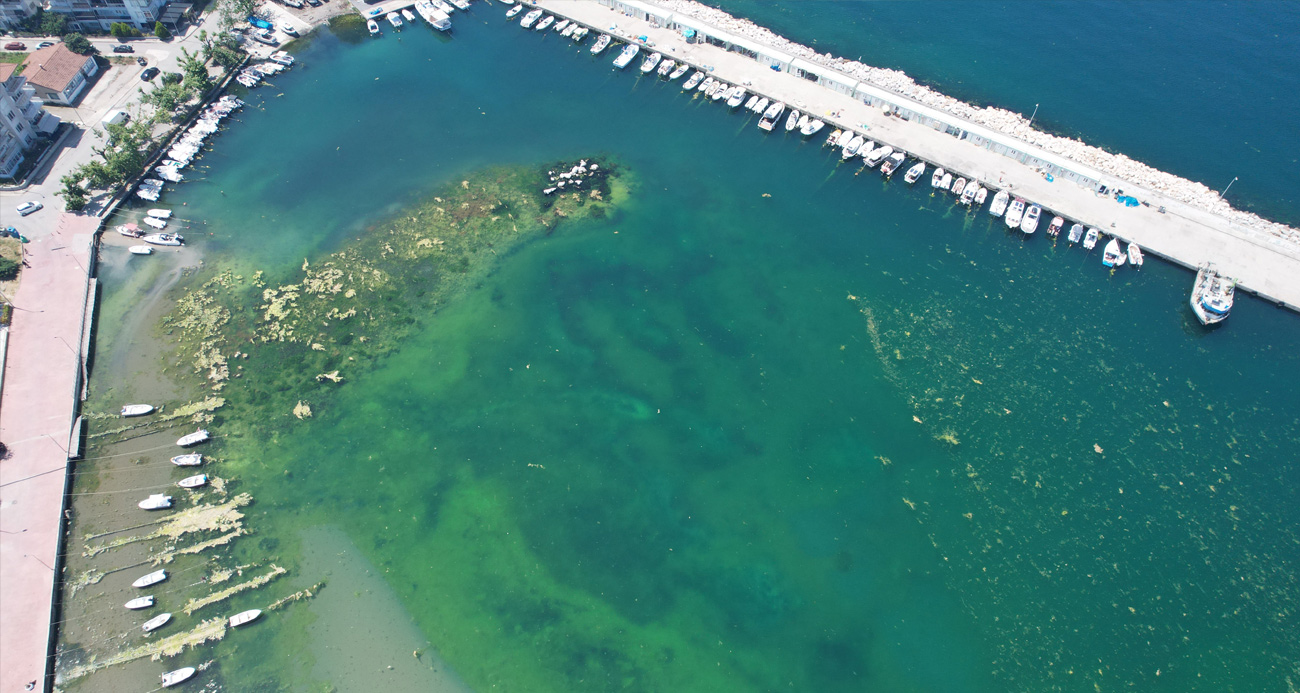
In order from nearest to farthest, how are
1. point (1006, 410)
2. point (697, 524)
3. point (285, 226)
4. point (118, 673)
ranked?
Result: point (118, 673)
point (697, 524)
point (1006, 410)
point (285, 226)

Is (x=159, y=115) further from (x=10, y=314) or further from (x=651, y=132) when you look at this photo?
(x=651, y=132)

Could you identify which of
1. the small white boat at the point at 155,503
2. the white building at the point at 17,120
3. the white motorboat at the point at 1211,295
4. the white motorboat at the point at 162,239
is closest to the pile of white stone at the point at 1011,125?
the white motorboat at the point at 1211,295

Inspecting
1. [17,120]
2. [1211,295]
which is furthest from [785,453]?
[17,120]

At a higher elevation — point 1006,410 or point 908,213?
point 908,213

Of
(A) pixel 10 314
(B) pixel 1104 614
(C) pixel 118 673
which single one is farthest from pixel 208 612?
(B) pixel 1104 614

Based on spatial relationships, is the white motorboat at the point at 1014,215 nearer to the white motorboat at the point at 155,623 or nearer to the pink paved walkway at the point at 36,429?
the white motorboat at the point at 155,623
